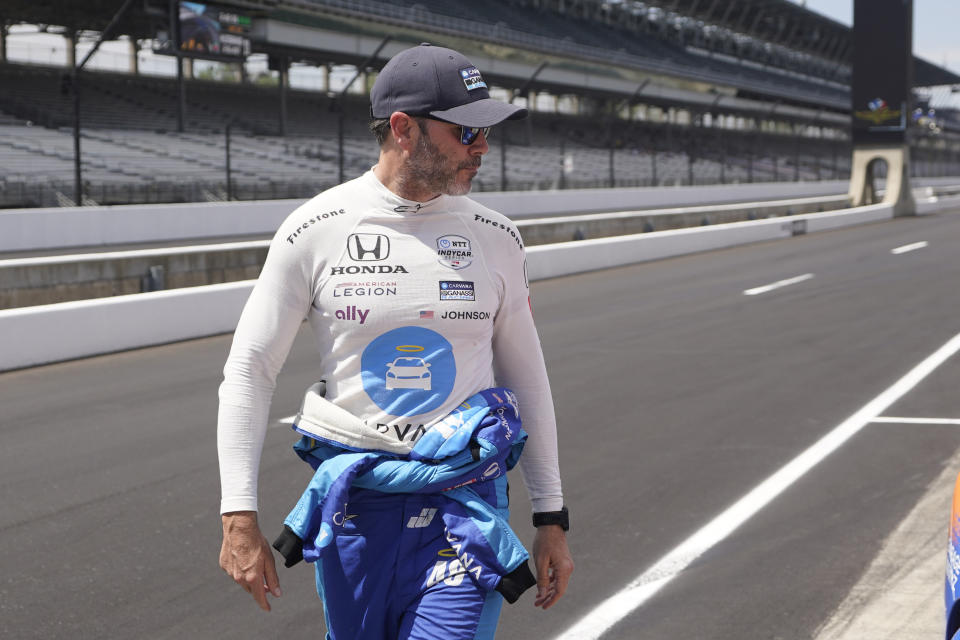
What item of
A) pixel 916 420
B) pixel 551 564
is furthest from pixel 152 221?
pixel 551 564

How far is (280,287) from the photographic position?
2334 millimetres

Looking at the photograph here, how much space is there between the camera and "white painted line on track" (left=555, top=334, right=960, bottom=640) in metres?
4.16

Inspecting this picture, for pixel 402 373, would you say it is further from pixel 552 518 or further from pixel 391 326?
pixel 552 518

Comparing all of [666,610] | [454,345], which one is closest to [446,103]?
[454,345]

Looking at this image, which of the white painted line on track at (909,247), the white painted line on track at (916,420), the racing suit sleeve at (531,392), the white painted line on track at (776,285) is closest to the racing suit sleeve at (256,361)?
the racing suit sleeve at (531,392)

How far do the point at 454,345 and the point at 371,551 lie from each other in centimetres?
50

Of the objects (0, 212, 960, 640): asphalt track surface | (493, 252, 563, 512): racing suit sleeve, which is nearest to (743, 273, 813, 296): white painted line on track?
(0, 212, 960, 640): asphalt track surface

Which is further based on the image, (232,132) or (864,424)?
(232,132)

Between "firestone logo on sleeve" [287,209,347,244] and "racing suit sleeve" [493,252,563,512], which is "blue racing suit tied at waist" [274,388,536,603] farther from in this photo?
"firestone logo on sleeve" [287,209,347,244]

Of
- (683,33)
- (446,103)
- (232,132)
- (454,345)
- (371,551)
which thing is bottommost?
(371,551)

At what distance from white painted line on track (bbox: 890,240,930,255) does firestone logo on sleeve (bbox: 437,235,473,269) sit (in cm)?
2393

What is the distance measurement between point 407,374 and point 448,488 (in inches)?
10.7

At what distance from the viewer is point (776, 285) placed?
17859 mm

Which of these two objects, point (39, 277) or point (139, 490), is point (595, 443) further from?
point (39, 277)
